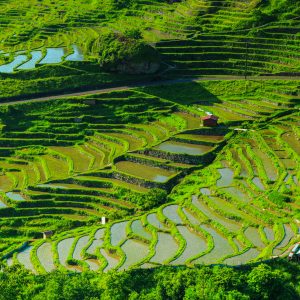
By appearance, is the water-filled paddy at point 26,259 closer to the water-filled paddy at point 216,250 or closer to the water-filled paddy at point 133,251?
the water-filled paddy at point 133,251

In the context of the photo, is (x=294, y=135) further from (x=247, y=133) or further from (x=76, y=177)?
(x=76, y=177)

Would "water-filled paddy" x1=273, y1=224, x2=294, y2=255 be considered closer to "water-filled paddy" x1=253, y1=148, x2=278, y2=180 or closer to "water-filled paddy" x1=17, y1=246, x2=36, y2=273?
"water-filled paddy" x1=253, y1=148, x2=278, y2=180

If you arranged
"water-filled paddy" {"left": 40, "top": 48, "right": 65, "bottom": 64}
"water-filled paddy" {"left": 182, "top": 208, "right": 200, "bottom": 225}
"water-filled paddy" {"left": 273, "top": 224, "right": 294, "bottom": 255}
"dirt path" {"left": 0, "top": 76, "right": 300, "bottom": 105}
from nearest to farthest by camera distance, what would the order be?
"water-filled paddy" {"left": 273, "top": 224, "right": 294, "bottom": 255}
"water-filled paddy" {"left": 182, "top": 208, "right": 200, "bottom": 225}
"dirt path" {"left": 0, "top": 76, "right": 300, "bottom": 105}
"water-filled paddy" {"left": 40, "top": 48, "right": 65, "bottom": 64}

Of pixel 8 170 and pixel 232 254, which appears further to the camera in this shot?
pixel 8 170

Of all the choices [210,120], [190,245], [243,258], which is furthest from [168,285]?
[210,120]

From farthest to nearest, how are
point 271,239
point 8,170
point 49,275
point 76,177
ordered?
point 8,170, point 76,177, point 271,239, point 49,275

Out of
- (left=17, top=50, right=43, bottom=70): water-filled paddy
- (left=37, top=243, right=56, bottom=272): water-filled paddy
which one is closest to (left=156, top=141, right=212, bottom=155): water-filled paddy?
(left=37, top=243, right=56, bottom=272): water-filled paddy

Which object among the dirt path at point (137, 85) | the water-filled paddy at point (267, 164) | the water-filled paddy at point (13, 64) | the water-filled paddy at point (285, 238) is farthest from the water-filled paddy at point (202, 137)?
the water-filled paddy at point (13, 64)

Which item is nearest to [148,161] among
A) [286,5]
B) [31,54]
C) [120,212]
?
[120,212]
